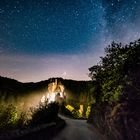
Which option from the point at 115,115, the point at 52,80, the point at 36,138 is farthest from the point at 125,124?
the point at 52,80

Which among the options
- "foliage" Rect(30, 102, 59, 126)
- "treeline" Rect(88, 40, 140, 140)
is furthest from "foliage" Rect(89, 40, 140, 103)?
"foliage" Rect(30, 102, 59, 126)

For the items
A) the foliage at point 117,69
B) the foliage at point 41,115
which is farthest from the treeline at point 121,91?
the foliage at point 41,115

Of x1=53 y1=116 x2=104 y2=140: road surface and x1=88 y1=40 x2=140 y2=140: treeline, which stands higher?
x1=88 y1=40 x2=140 y2=140: treeline

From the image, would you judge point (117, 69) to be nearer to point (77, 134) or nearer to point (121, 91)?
point (121, 91)

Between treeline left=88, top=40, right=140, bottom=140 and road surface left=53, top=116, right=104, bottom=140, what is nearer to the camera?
treeline left=88, top=40, right=140, bottom=140

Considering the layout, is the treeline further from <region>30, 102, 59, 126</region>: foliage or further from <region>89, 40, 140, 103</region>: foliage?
<region>30, 102, 59, 126</region>: foliage

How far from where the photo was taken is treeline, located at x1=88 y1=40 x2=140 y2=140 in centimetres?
1482

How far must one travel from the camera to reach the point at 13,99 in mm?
62938

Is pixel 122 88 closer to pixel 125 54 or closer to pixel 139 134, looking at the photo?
pixel 125 54

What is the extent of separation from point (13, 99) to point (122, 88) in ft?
163

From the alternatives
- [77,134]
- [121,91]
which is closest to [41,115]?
[77,134]

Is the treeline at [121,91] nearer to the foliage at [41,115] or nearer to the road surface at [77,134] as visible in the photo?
the road surface at [77,134]

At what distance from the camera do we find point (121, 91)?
1845 centimetres

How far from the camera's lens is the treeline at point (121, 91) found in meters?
14.8
